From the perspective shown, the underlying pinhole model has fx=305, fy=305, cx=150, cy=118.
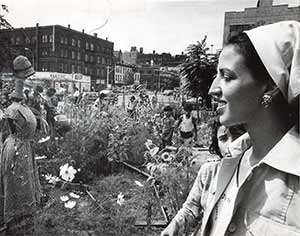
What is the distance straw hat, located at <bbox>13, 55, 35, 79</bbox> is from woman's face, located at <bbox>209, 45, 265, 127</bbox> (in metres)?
1.69

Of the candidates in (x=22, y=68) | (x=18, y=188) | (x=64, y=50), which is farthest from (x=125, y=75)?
(x=18, y=188)

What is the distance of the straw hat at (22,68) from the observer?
6.73 feet

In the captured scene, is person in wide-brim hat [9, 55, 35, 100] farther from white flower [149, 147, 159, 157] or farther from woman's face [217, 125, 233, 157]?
woman's face [217, 125, 233, 157]

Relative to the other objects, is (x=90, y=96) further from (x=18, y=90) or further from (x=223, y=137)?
(x=223, y=137)

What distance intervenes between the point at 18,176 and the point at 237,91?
1.88 metres

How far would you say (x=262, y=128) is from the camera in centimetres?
70

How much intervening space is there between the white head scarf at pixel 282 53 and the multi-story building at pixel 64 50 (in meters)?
1.53

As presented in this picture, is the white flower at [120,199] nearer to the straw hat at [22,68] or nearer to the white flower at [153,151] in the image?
the white flower at [153,151]

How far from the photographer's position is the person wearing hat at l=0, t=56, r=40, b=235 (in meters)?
2.05

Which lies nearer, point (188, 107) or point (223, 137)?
point (223, 137)

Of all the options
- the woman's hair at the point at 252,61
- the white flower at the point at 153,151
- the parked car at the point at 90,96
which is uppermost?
the woman's hair at the point at 252,61

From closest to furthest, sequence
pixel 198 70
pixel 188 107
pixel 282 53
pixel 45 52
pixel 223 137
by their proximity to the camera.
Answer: pixel 282 53, pixel 223 137, pixel 198 70, pixel 188 107, pixel 45 52

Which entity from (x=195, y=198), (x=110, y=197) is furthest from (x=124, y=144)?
(x=195, y=198)

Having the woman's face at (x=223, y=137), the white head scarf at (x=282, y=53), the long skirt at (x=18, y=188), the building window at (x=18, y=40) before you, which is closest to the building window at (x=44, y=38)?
the building window at (x=18, y=40)
